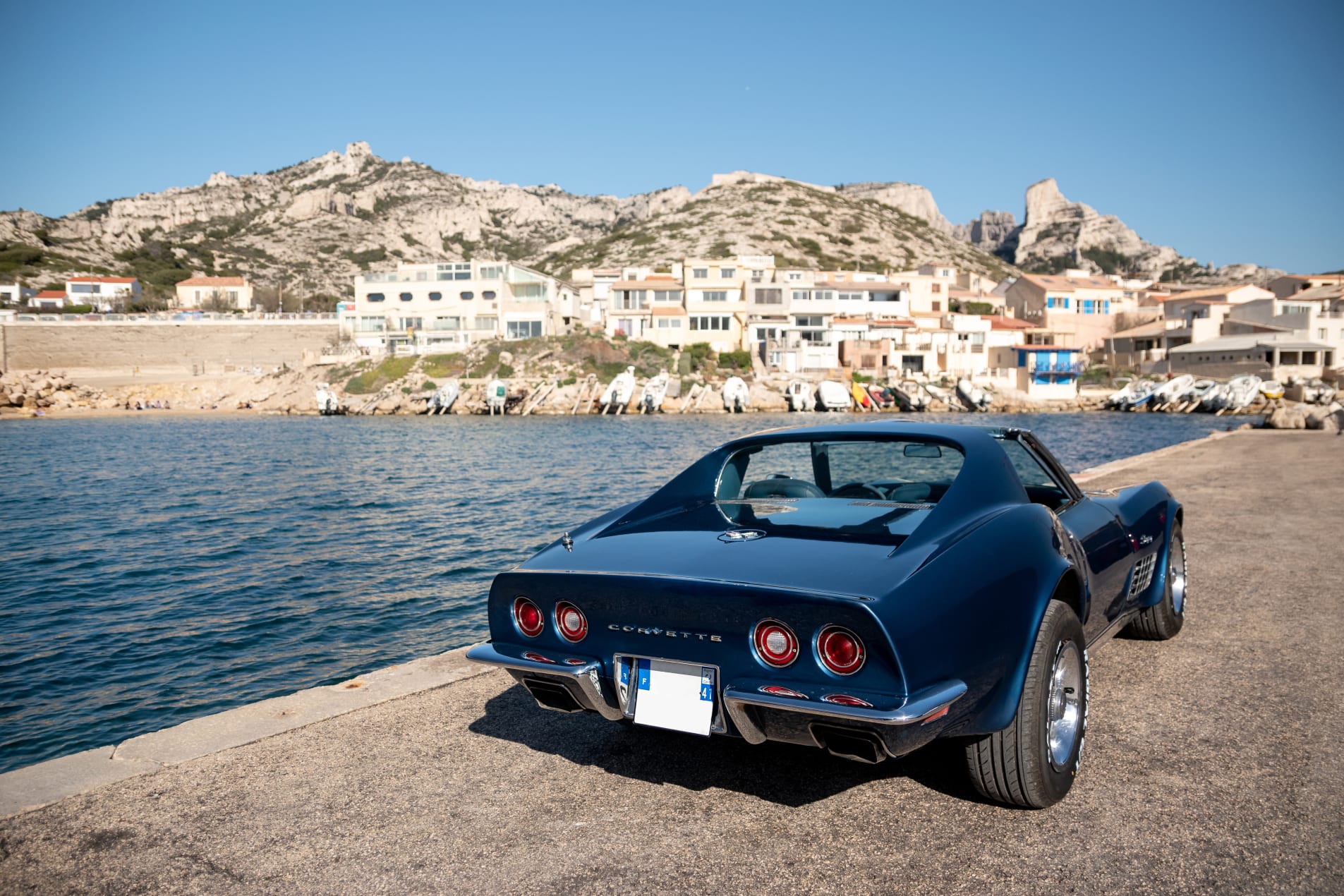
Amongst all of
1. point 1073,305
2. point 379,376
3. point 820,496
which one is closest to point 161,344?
point 379,376

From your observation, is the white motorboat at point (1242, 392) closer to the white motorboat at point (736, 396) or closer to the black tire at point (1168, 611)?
the white motorboat at point (736, 396)

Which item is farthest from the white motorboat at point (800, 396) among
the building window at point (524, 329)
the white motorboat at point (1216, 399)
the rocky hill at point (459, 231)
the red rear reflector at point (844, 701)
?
the red rear reflector at point (844, 701)

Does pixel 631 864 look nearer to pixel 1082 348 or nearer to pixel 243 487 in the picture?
pixel 243 487

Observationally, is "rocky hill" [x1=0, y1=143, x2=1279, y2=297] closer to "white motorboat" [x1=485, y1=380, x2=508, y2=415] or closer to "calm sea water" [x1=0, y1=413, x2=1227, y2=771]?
"white motorboat" [x1=485, y1=380, x2=508, y2=415]

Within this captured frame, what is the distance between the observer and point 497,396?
70250mm

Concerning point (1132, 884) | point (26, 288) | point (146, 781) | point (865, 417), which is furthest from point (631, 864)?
point (26, 288)

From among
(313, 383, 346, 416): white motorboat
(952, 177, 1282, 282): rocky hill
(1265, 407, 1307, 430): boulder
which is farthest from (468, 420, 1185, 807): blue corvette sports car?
(952, 177, 1282, 282): rocky hill

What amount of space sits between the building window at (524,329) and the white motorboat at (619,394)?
17.1 m

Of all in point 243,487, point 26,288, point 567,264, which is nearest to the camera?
point 243,487

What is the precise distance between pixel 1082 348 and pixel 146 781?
102 meters

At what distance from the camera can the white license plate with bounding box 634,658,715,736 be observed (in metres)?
3.20

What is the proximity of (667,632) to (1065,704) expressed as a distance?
1752mm

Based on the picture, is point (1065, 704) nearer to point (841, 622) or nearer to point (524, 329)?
point (841, 622)

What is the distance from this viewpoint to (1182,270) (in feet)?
567
